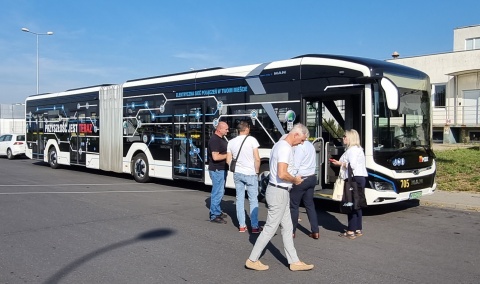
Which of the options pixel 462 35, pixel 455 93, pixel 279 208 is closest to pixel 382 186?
pixel 279 208

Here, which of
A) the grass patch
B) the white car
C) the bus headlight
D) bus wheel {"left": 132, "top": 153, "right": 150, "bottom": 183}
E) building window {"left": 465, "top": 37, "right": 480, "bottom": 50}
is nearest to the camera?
the bus headlight

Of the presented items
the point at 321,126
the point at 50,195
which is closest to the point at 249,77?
the point at 321,126

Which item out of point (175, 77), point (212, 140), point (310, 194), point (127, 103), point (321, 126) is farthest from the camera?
point (127, 103)

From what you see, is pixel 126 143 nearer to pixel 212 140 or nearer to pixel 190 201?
pixel 190 201

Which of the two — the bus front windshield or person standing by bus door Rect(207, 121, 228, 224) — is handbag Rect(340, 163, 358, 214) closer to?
Answer: the bus front windshield

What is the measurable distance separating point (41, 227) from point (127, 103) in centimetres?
774

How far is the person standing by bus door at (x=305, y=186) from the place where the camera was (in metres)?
6.88

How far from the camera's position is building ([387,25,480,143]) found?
85.7 feet

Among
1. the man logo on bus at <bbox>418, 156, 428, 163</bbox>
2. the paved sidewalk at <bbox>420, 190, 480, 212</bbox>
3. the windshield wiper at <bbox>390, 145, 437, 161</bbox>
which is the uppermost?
the windshield wiper at <bbox>390, 145, 437, 161</bbox>

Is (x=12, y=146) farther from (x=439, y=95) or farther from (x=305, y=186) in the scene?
(x=439, y=95)

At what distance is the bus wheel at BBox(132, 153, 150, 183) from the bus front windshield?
7.91 meters

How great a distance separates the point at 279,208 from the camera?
5.29m

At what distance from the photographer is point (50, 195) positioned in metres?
11.1

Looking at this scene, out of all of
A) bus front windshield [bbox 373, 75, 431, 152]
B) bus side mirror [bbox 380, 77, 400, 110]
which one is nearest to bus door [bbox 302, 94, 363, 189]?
bus front windshield [bbox 373, 75, 431, 152]
